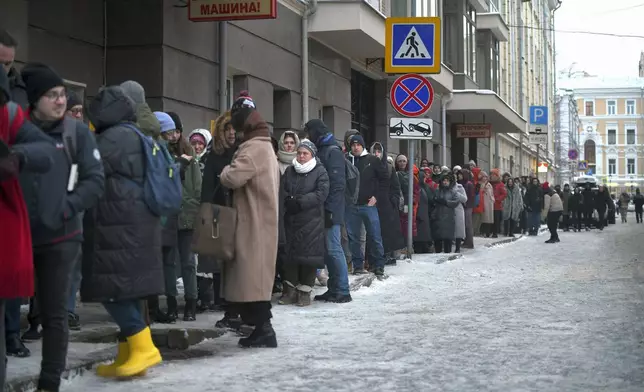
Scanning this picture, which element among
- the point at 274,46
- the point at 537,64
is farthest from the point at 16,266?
the point at 537,64

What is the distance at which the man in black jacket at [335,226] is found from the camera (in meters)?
10.7

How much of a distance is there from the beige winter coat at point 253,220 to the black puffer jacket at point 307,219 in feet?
7.14

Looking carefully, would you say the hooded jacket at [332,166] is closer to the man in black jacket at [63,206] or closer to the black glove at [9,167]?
the man in black jacket at [63,206]

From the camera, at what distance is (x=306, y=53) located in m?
18.6

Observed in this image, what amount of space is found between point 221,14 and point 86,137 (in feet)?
26.8

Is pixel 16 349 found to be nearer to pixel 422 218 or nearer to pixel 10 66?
pixel 10 66

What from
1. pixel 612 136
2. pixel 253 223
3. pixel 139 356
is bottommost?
pixel 139 356

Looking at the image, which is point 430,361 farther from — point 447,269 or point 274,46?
point 274,46

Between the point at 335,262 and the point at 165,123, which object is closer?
the point at 165,123

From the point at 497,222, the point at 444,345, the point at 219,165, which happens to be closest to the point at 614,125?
the point at 497,222

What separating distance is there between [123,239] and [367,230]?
23.7 ft

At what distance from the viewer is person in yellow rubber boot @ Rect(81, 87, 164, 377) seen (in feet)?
19.7

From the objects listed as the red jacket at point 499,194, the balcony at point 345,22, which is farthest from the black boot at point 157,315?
the red jacket at point 499,194

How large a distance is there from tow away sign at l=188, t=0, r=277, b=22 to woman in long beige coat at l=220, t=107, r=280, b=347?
19.3 ft
